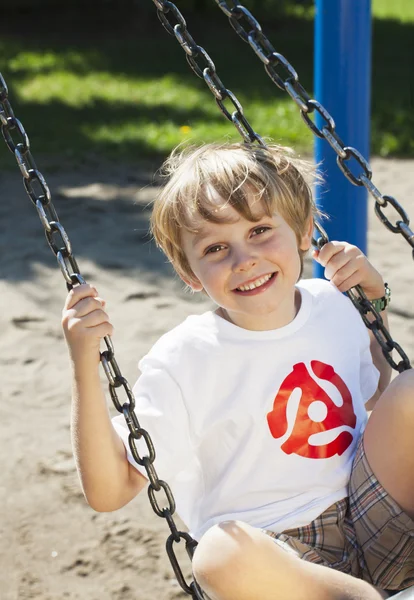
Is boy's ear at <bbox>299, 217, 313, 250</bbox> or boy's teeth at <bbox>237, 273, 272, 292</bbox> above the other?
boy's ear at <bbox>299, 217, 313, 250</bbox>

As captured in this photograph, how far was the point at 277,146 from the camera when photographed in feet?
6.56

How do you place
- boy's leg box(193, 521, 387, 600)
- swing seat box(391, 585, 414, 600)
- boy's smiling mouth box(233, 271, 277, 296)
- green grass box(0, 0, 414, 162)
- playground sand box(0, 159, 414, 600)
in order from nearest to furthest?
swing seat box(391, 585, 414, 600), boy's leg box(193, 521, 387, 600), boy's smiling mouth box(233, 271, 277, 296), playground sand box(0, 159, 414, 600), green grass box(0, 0, 414, 162)

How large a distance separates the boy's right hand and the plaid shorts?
48 cm

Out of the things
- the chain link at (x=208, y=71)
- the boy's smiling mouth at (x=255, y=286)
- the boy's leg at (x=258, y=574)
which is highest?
the chain link at (x=208, y=71)

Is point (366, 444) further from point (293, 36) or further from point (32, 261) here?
point (293, 36)

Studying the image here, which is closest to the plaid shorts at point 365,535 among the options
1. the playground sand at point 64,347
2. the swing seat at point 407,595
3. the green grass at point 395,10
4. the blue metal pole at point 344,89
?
the swing seat at point 407,595

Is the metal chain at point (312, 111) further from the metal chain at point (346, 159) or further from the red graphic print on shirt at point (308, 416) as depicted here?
the red graphic print on shirt at point (308, 416)

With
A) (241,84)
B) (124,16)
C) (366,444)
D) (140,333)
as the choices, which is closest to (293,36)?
(124,16)

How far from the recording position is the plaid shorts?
1718mm

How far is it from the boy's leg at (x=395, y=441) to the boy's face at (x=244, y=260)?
0.27 m

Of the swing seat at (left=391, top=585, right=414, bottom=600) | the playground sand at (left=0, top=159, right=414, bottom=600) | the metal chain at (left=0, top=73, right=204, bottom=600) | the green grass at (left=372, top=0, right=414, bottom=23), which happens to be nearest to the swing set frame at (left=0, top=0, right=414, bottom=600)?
the metal chain at (left=0, top=73, right=204, bottom=600)

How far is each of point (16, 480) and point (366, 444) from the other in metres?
1.41

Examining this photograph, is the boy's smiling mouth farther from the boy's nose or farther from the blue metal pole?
the blue metal pole

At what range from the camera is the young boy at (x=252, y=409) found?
168 centimetres
